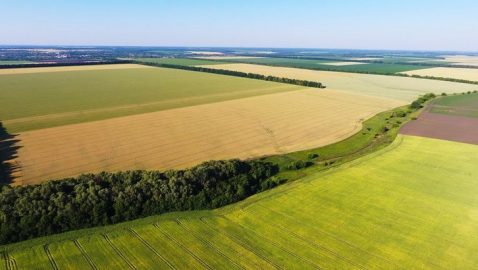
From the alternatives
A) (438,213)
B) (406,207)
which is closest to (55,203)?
(406,207)

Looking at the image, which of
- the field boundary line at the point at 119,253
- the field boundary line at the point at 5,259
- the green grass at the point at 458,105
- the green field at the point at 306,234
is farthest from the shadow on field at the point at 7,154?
the green grass at the point at 458,105

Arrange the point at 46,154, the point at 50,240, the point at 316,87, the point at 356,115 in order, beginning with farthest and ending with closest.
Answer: the point at 316,87
the point at 356,115
the point at 46,154
the point at 50,240

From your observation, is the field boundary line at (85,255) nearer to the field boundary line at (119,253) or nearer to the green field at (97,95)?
the field boundary line at (119,253)

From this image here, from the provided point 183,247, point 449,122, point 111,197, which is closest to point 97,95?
point 111,197

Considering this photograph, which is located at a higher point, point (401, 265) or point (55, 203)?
point (55, 203)

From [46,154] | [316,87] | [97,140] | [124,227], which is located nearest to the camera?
[124,227]

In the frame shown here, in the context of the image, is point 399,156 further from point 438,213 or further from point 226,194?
point 226,194
